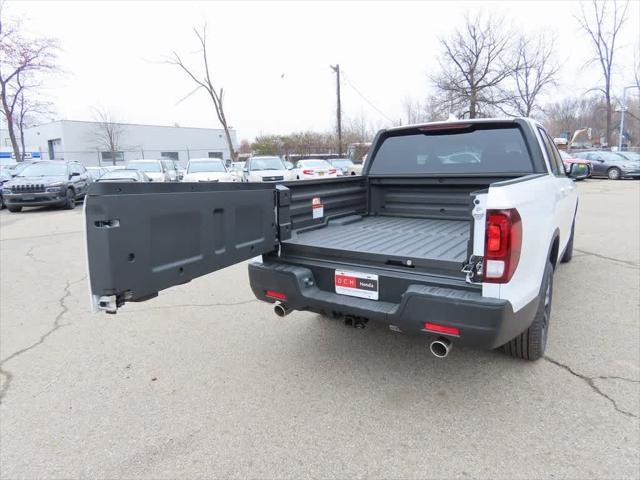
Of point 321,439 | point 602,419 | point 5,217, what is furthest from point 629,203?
point 5,217

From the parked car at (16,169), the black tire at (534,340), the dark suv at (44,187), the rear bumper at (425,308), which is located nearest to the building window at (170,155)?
the parked car at (16,169)

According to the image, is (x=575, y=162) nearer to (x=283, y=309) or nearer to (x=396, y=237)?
(x=396, y=237)

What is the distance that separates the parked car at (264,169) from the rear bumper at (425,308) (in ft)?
44.3

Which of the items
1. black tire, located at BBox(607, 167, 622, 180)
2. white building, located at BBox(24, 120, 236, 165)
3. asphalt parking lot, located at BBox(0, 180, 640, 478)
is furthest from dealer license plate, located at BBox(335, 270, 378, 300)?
white building, located at BBox(24, 120, 236, 165)

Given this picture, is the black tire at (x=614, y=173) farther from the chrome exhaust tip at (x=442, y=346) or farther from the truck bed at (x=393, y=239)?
the chrome exhaust tip at (x=442, y=346)

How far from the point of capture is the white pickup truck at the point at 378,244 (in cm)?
213

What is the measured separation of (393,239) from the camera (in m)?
3.50

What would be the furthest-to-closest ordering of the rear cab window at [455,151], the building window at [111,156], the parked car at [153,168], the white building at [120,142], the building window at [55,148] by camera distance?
the building window at [111,156]
the building window at [55,148]
the white building at [120,142]
the parked car at [153,168]
the rear cab window at [455,151]

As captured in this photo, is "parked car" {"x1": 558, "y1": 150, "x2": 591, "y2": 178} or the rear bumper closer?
the rear bumper

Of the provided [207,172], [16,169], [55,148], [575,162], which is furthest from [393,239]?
[55,148]

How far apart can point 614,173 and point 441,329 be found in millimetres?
26962

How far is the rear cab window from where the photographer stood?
409cm

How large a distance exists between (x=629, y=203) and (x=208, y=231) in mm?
15265

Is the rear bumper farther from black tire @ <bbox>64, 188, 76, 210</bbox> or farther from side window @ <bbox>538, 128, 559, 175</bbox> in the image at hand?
black tire @ <bbox>64, 188, 76, 210</bbox>
